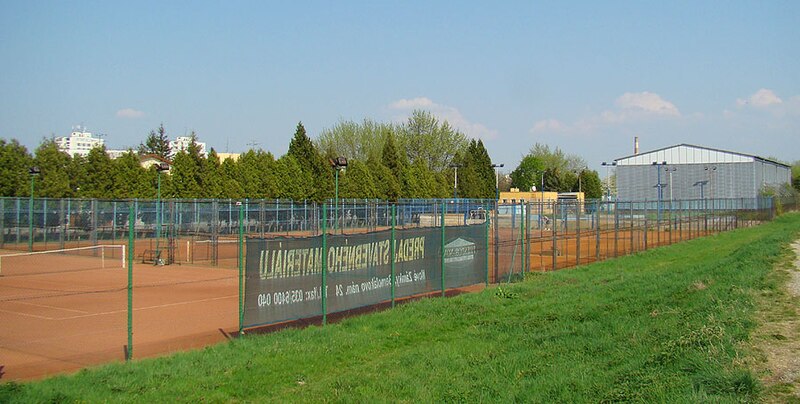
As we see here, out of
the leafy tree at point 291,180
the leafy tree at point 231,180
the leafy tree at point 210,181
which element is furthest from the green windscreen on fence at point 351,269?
the leafy tree at point 291,180

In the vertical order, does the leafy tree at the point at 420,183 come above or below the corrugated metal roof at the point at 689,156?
below

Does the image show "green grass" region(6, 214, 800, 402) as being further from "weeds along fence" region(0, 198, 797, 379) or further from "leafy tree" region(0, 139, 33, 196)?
"leafy tree" region(0, 139, 33, 196)

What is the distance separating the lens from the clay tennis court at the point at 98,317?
37.5 ft

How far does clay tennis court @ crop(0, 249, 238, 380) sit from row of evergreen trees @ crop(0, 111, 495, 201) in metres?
19.4

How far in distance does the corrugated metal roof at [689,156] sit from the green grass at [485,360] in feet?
248

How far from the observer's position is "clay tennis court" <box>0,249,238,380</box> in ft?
37.5

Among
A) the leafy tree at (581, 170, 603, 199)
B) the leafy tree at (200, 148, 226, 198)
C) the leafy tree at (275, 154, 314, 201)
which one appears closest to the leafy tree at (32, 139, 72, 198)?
the leafy tree at (200, 148, 226, 198)

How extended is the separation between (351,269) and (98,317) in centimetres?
589

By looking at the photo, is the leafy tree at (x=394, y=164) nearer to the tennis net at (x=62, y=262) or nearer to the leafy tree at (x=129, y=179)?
the leafy tree at (x=129, y=179)

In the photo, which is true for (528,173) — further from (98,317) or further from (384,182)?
(98,317)

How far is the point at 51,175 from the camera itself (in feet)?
141

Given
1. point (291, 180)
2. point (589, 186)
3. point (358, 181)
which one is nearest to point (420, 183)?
point (358, 181)

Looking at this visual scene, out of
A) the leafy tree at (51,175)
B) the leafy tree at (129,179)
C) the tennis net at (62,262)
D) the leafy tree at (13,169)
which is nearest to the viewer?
the tennis net at (62,262)

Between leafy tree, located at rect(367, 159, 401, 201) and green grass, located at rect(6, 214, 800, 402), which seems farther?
leafy tree, located at rect(367, 159, 401, 201)
